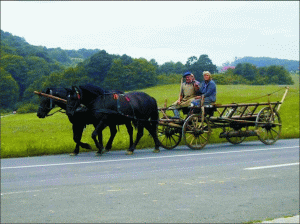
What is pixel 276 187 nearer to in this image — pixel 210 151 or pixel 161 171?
pixel 161 171

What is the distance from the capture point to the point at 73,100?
8.46ft

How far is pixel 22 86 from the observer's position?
2809 millimetres

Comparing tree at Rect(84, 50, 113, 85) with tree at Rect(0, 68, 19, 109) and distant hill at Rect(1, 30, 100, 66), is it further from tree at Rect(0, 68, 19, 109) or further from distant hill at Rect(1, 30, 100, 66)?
distant hill at Rect(1, 30, 100, 66)

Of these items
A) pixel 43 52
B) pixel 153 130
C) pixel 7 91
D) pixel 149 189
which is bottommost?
pixel 149 189

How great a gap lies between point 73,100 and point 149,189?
23.0 feet

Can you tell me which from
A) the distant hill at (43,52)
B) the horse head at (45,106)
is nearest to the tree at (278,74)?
the distant hill at (43,52)

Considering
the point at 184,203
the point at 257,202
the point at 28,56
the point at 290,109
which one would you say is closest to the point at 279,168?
the point at 257,202

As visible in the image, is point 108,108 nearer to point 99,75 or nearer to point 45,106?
point 99,75

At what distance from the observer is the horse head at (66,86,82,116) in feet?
8.36

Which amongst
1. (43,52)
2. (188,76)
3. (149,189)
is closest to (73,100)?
(188,76)

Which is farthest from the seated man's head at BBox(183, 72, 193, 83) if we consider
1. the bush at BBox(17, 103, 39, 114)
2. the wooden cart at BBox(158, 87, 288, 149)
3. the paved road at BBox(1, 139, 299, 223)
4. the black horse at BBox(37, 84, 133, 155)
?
the wooden cart at BBox(158, 87, 288, 149)

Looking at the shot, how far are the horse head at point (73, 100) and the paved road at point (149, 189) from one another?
3357mm

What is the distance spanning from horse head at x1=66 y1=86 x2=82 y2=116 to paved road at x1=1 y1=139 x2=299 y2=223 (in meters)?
3.36

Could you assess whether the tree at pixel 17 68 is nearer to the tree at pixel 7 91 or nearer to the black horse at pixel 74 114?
the tree at pixel 7 91
